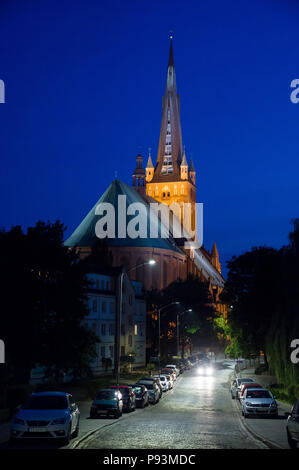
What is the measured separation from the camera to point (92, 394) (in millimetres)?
38188

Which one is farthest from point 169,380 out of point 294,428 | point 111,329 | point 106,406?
point 294,428

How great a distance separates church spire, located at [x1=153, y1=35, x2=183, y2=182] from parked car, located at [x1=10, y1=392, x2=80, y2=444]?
477ft

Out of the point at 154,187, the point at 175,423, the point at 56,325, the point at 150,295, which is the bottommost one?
the point at 175,423

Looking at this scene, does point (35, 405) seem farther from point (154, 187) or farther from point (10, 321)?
point (154, 187)

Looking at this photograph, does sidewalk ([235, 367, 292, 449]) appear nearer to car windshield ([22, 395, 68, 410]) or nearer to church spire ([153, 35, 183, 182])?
car windshield ([22, 395, 68, 410])

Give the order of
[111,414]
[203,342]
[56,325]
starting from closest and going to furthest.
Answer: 1. [111,414]
2. [56,325]
3. [203,342]

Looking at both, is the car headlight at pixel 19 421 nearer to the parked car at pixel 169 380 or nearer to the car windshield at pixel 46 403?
the car windshield at pixel 46 403

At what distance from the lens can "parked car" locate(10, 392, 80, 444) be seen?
18.5m

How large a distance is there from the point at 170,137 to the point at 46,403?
5889 inches

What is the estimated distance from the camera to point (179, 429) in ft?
75.0

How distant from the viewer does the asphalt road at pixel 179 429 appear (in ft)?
60.9

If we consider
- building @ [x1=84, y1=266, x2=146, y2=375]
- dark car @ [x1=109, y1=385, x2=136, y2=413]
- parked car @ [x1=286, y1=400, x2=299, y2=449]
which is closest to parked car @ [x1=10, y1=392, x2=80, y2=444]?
parked car @ [x1=286, y1=400, x2=299, y2=449]
